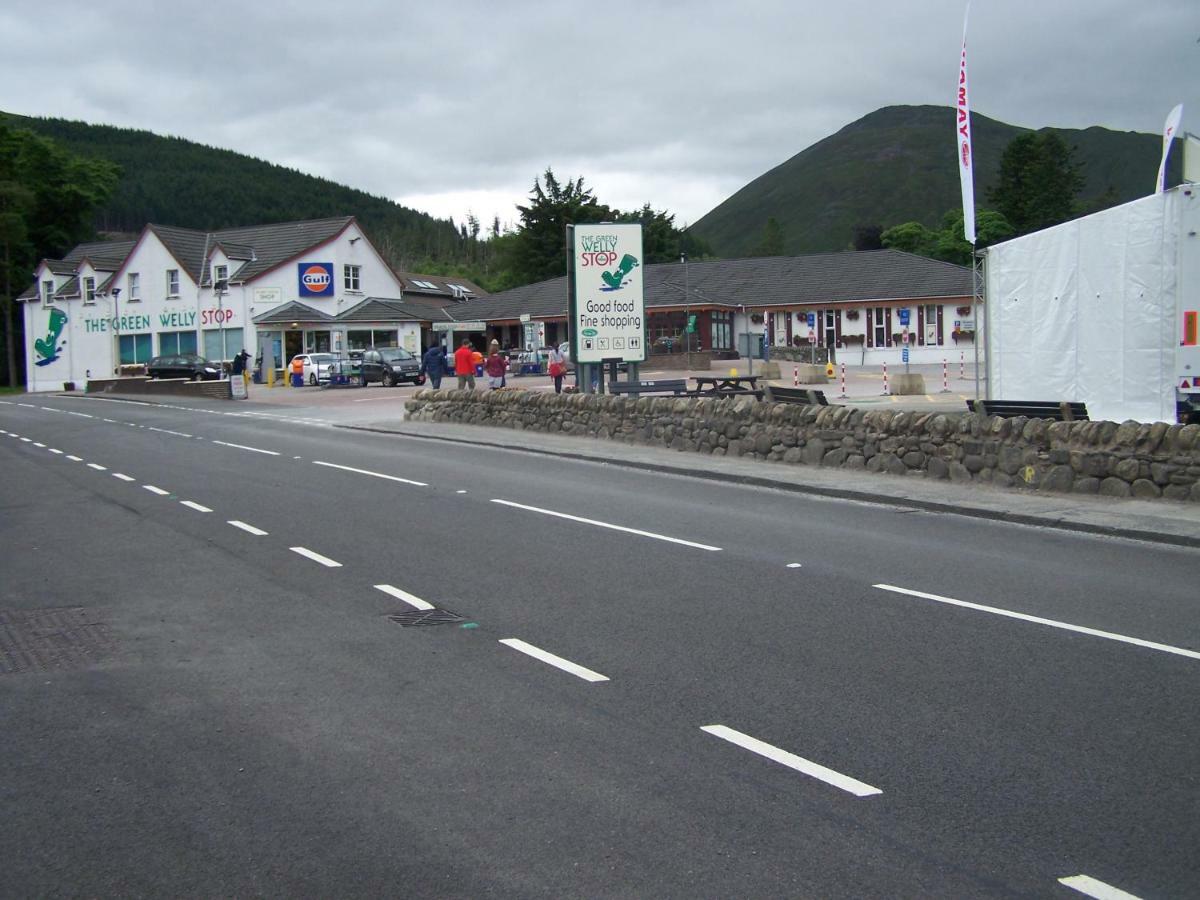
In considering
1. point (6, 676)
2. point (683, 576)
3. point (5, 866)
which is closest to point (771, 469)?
point (683, 576)

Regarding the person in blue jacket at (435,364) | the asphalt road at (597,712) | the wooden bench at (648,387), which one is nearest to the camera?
the asphalt road at (597,712)

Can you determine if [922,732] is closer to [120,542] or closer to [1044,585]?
[1044,585]

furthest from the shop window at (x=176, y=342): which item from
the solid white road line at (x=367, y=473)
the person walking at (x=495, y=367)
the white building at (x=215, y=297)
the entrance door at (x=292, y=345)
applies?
the solid white road line at (x=367, y=473)

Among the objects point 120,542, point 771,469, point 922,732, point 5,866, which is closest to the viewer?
point 5,866

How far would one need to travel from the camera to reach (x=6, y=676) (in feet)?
22.5

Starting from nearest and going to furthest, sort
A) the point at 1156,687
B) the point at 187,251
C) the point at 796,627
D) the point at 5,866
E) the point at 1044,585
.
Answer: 1. the point at 5,866
2. the point at 1156,687
3. the point at 796,627
4. the point at 1044,585
5. the point at 187,251

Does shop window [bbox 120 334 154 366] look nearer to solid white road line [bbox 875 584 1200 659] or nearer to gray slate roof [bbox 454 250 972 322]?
gray slate roof [bbox 454 250 972 322]

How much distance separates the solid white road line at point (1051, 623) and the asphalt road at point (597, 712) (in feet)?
0.11

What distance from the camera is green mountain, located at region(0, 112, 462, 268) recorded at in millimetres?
132000

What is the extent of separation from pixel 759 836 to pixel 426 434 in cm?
2193

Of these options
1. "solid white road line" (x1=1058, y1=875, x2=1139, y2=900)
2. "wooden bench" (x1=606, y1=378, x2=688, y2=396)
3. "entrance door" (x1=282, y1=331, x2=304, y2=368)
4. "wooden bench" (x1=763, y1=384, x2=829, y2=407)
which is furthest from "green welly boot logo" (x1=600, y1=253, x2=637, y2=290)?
"entrance door" (x1=282, y1=331, x2=304, y2=368)

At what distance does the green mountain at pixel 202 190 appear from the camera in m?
132

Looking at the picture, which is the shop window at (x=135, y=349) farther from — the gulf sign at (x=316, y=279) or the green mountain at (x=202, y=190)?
the green mountain at (x=202, y=190)

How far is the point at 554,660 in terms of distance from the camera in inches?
277
